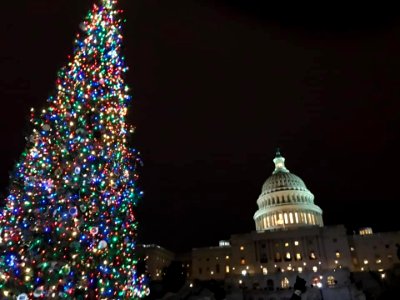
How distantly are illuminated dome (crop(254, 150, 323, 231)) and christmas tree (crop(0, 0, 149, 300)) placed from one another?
79.6 m

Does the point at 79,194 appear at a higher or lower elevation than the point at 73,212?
higher

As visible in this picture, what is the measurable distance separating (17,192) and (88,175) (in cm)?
340

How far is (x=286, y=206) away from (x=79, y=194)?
88.3m

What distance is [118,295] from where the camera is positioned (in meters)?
15.2

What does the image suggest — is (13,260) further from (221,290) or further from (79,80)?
(221,290)

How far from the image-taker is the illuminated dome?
319 ft

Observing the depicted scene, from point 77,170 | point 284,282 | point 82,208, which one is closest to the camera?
point 82,208

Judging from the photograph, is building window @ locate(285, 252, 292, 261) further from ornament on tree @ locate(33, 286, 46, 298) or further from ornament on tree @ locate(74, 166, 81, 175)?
ornament on tree @ locate(33, 286, 46, 298)

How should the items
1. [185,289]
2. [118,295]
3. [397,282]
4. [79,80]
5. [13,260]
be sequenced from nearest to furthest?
[13,260] → [118,295] → [79,80] → [397,282] → [185,289]

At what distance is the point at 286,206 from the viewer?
98.6m

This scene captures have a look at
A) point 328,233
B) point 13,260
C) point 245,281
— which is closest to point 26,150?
point 13,260

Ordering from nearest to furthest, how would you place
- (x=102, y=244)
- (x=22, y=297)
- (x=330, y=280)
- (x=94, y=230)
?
(x=22, y=297) → (x=102, y=244) → (x=94, y=230) → (x=330, y=280)

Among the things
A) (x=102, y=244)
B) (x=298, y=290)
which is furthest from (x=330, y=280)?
(x=298, y=290)

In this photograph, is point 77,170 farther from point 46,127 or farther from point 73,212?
point 46,127
